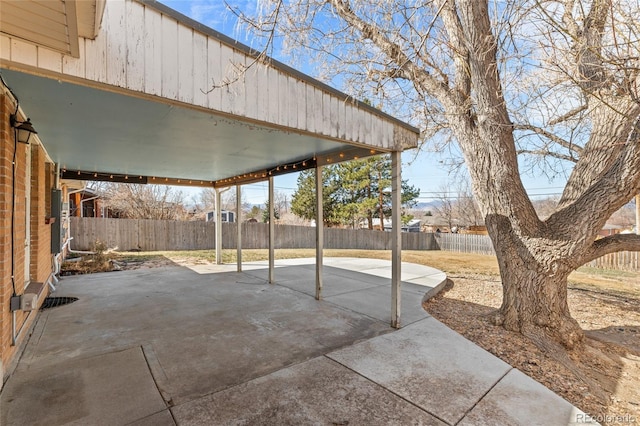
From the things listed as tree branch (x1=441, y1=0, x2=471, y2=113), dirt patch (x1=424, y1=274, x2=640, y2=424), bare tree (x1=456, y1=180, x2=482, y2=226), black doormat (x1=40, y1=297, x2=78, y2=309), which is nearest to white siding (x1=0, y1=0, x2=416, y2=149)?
tree branch (x1=441, y1=0, x2=471, y2=113)

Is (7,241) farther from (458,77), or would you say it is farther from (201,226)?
(201,226)

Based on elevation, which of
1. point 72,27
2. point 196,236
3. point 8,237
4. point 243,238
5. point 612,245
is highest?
point 72,27

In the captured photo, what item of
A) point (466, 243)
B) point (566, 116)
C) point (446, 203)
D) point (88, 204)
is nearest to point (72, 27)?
point (566, 116)

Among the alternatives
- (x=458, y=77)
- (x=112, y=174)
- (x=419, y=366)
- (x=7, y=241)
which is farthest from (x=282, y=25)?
(x=112, y=174)

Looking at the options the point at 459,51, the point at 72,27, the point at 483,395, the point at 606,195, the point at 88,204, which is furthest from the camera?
the point at 88,204

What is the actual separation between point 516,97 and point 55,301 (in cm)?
772

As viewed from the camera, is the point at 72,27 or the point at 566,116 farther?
the point at 566,116

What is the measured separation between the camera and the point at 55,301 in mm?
4941

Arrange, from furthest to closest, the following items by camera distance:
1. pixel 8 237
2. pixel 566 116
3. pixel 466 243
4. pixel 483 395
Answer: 1. pixel 466 243
2. pixel 566 116
3. pixel 8 237
4. pixel 483 395

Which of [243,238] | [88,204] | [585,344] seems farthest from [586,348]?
[88,204]

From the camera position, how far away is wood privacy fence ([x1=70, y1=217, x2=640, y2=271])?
39.9ft

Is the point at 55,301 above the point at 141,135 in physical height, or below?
below

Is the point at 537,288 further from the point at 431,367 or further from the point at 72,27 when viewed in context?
the point at 72,27

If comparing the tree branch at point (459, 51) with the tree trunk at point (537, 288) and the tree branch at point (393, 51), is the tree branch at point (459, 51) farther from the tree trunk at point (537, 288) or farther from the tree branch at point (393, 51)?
the tree trunk at point (537, 288)
